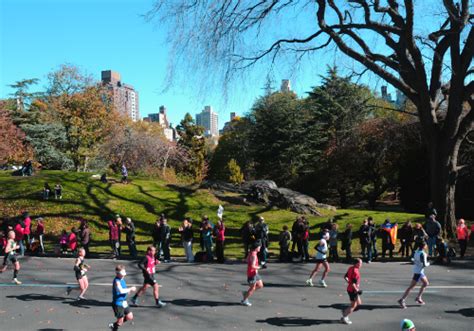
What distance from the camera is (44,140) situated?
134 feet

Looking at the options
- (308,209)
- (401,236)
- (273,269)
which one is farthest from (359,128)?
(273,269)

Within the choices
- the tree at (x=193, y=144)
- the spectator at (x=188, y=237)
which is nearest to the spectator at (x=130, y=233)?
the spectator at (x=188, y=237)

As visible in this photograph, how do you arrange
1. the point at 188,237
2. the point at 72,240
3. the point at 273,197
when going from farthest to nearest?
the point at 273,197, the point at 72,240, the point at 188,237

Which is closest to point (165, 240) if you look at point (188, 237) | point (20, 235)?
point (188, 237)

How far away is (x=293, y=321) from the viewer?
9961 mm

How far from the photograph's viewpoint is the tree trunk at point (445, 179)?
1938 centimetres

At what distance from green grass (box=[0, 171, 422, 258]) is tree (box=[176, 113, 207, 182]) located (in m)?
23.4

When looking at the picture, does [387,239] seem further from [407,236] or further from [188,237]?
[188,237]

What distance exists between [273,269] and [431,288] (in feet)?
17.2

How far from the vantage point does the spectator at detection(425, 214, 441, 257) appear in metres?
16.6

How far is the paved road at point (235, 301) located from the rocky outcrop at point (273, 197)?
11069 millimetres

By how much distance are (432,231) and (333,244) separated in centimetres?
381

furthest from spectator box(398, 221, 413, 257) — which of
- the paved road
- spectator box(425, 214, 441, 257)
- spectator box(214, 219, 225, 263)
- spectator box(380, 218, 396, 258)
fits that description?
spectator box(214, 219, 225, 263)

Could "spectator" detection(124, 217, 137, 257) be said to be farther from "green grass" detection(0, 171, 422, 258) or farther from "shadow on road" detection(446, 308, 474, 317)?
"shadow on road" detection(446, 308, 474, 317)
